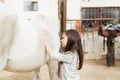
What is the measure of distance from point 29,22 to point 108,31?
2.73 m

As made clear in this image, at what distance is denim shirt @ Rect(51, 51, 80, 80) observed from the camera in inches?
83.1

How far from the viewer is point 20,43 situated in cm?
233

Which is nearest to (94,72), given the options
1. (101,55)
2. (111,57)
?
(111,57)

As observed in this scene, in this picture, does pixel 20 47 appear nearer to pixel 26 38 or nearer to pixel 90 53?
pixel 26 38

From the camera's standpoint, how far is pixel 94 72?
4.68 meters

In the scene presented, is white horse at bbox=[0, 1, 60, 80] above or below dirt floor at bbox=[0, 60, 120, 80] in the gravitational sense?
above

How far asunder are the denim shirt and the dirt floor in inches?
79.6

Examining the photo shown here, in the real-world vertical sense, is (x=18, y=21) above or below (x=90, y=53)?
above

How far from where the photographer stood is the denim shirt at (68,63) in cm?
211

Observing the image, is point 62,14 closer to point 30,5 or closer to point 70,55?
point 70,55

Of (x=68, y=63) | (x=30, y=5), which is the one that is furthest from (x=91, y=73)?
(x=68, y=63)

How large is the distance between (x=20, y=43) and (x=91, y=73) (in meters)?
2.49

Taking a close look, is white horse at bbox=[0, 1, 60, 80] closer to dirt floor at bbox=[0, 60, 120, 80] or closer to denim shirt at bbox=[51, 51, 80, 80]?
denim shirt at bbox=[51, 51, 80, 80]

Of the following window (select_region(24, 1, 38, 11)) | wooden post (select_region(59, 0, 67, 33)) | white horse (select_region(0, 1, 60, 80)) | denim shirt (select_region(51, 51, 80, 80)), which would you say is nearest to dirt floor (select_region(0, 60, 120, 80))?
wooden post (select_region(59, 0, 67, 33))
